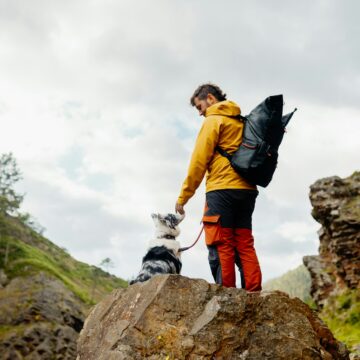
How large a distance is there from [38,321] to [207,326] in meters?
38.3

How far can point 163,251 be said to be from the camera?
743 centimetres

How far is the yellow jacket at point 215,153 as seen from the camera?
23.4 feet

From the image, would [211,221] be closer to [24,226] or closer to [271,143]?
[271,143]

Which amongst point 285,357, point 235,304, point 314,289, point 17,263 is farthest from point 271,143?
point 17,263

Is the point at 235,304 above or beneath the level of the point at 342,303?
beneath

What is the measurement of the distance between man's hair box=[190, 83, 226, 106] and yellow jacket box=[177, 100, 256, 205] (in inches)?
15.2

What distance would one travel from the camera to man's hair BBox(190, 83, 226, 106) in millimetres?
7793

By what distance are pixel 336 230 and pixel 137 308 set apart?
1254 cm

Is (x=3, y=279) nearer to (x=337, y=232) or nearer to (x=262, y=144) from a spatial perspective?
(x=337, y=232)

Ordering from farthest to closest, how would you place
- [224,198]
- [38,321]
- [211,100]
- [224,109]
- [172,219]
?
1. [38,321]
2. [211,100]
3. [172,219]
4. [224,109]
5. [224,198]

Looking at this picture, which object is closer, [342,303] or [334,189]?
[342,303]

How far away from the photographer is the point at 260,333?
6.00m

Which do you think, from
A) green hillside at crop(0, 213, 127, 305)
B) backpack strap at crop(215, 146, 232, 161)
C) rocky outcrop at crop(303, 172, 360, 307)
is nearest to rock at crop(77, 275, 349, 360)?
backpack strap at crop(215, 146, 232, 161)

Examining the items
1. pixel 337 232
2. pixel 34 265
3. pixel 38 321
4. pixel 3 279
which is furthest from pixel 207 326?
pixel 34 265
